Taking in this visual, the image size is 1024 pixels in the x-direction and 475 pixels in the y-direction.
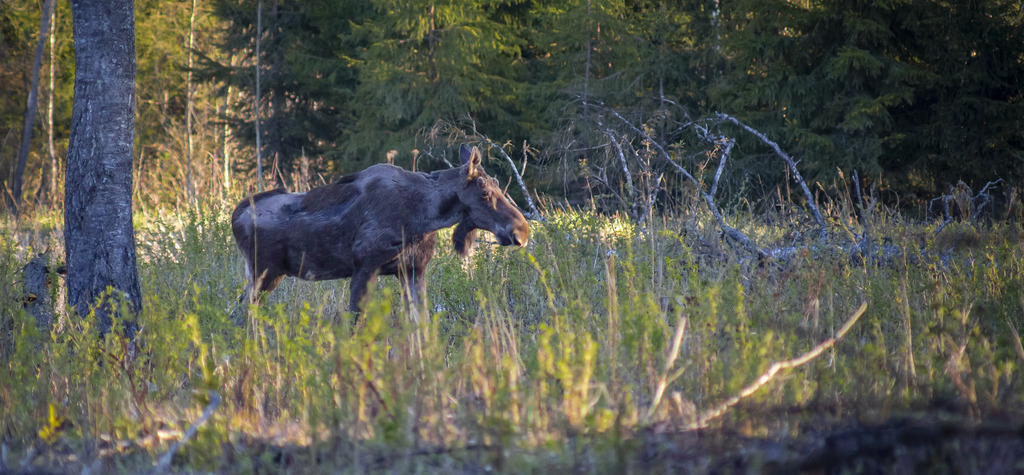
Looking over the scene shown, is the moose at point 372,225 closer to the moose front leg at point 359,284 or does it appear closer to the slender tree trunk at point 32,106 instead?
the moose front leg at point 359,284

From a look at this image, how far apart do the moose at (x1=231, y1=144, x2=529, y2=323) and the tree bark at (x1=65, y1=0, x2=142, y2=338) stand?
38.8 inches

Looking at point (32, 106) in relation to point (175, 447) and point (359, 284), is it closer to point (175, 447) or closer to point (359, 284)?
point (359, 284)

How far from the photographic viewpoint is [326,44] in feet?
85.1

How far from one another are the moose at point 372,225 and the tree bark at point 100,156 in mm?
984

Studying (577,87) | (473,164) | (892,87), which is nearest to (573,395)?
(473,164)

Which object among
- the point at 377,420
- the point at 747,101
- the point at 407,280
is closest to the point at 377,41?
the point at 747,101

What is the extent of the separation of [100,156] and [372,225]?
199 cm

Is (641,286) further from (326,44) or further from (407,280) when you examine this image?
(326,44)

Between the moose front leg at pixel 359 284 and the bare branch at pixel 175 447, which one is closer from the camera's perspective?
the bare branch at pixel 175 447

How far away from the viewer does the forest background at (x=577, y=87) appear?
53.5 feet

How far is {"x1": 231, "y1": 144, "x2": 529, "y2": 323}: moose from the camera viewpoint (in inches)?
227

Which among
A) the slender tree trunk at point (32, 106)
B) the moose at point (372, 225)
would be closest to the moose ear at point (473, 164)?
the moose at point (372, 225)

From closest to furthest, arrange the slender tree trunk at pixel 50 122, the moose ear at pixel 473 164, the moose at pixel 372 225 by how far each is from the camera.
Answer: the moose ear at pixel 473 164
the moose at pixel 372 225
the slender tree trunk at pixel 50 122

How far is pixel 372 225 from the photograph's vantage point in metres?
5.87
